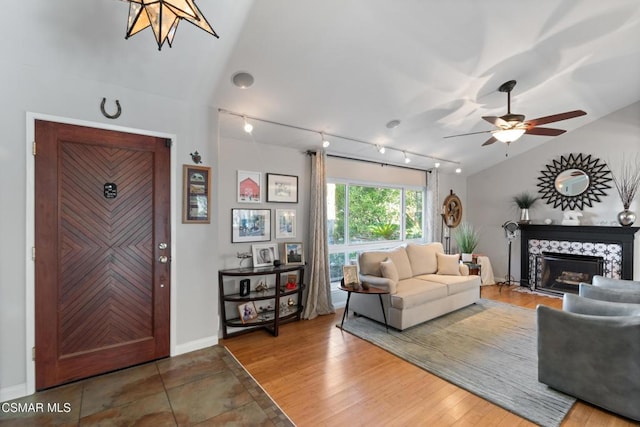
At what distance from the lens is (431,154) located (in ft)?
17.6

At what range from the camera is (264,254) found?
3818 mm

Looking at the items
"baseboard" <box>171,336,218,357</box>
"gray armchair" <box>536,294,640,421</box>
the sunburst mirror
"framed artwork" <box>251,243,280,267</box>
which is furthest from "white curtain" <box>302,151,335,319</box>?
the sunburst mirror

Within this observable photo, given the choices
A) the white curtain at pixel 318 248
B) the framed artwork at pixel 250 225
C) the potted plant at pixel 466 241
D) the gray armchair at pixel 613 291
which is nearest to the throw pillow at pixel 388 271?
the white curtain at pixel 318 248

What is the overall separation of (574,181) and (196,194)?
6.32 meters

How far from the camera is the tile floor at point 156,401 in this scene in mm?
2055

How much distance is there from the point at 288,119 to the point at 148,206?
177 cm

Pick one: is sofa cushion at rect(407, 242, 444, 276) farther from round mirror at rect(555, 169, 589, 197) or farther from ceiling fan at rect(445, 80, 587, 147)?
round mirror at rect(555, 169, 589, 197)

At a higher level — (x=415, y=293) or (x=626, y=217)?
(x=626, y=217)

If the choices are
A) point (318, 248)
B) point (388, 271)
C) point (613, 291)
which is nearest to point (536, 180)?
point (613, 291)

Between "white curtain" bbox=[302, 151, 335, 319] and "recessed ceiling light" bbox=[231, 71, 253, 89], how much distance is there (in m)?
1.55

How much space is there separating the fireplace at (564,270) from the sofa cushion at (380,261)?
3115 mm

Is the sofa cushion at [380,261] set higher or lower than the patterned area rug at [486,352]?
higher

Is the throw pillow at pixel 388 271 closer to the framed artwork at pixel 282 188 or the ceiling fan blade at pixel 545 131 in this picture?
the framed artwork at pixel 282 188

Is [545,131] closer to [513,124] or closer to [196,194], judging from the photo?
[513,124]
